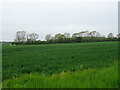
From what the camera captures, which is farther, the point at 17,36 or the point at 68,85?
the point at 17,36

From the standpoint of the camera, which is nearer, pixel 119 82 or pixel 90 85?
pixel 90 85

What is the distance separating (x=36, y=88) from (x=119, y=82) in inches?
73.0

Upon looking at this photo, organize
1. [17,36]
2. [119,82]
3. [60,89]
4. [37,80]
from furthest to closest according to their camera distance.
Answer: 1. [17,36]
2. [37,80]
3. [119,82]
4. [60,89]

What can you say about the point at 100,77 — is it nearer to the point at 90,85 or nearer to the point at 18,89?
the point at 90,85

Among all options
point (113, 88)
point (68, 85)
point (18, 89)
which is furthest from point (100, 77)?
point (18, 89)

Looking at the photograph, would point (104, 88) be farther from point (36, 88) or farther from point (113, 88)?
point (36, 88)

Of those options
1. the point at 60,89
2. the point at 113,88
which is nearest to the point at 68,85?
the point at 60,89

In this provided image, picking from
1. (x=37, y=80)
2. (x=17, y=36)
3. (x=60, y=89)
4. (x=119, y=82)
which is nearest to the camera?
(x=60, y=89)

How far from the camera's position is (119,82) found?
4.25 meters

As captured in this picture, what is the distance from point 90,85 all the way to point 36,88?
1132 mm

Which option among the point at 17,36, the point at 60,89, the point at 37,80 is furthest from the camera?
the point at 17,36

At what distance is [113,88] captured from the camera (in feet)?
12.8

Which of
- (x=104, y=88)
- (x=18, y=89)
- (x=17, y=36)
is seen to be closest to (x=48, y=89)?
(x=18, y=89)

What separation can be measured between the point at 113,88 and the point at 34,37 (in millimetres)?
135440
